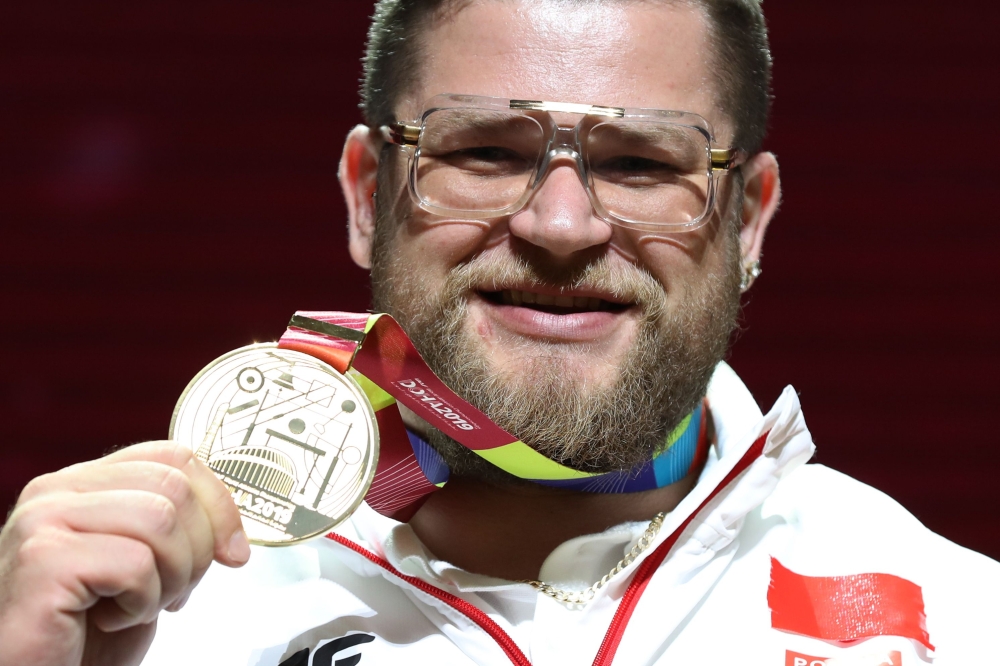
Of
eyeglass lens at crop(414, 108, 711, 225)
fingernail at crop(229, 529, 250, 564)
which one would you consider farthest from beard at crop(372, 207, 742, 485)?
fingernail at crop(229, 529, 250, 564)

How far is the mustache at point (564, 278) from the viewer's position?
5.44 feet

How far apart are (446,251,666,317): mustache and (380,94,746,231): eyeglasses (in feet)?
0.26

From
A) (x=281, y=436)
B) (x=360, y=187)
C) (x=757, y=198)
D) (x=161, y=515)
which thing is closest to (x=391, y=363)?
(x=281, y=436)

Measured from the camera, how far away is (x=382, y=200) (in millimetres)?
1938

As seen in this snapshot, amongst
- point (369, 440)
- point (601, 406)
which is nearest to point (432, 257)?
point (601, 406)

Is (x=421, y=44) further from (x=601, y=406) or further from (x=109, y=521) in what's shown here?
(x=109, y=521)

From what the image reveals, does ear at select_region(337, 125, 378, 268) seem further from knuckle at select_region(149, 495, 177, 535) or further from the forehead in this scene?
knuckle at select_region(149, 495, 177, 535)

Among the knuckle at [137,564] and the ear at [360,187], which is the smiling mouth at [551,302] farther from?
the knuckle at [137,564]

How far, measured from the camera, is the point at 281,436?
49.2 inches

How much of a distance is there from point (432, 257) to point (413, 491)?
407 mm

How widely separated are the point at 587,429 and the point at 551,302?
9.0 inches

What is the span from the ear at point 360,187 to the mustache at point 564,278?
40 centimetres

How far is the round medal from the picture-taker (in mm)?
1224

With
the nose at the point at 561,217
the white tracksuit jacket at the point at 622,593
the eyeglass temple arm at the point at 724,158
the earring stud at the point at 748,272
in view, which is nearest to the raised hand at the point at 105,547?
the white tracksuit jacket at the point at 622,593
